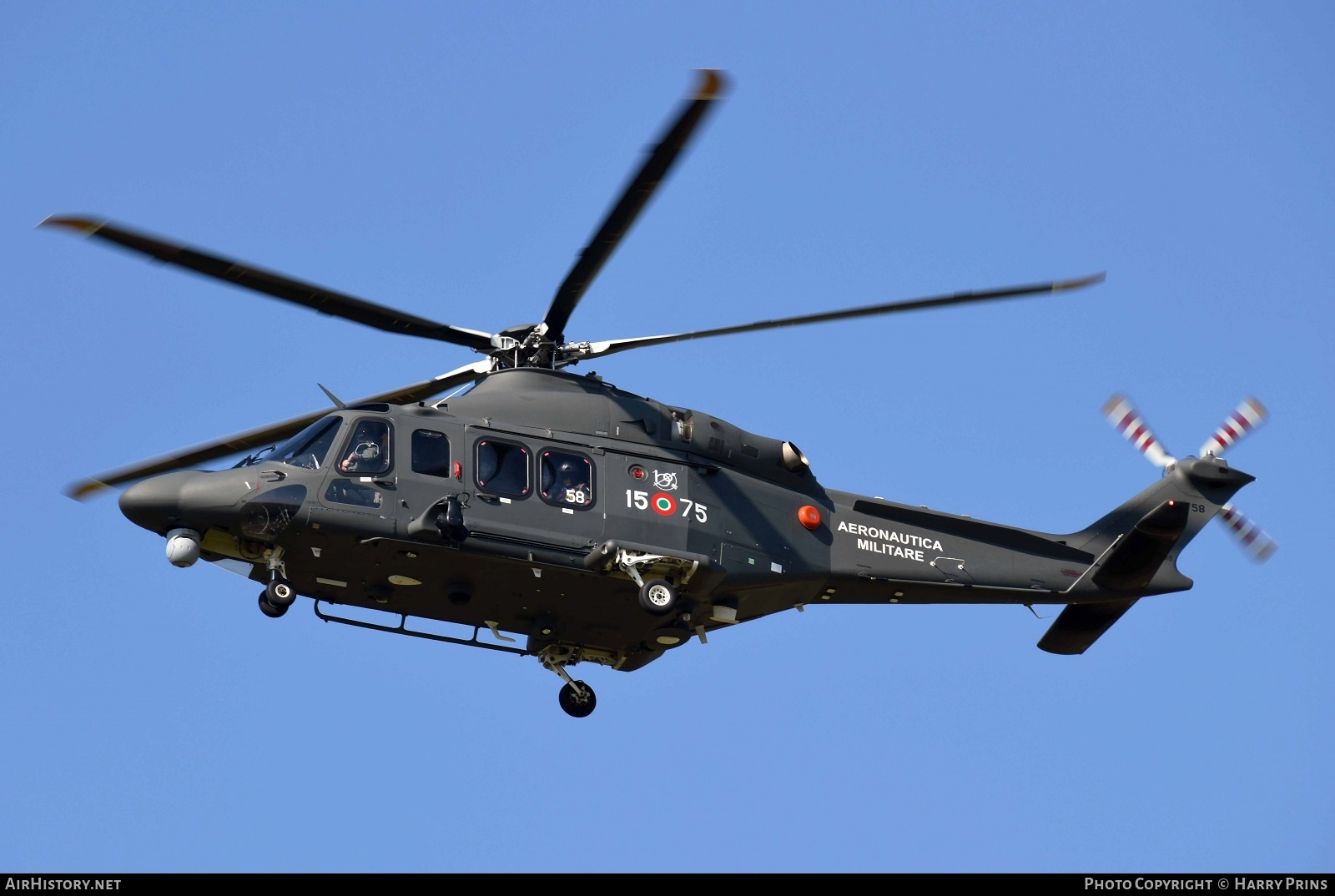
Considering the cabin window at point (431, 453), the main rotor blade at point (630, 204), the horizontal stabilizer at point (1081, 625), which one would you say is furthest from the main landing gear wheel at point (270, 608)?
the horizontal stabilizer at point (1081, 625)

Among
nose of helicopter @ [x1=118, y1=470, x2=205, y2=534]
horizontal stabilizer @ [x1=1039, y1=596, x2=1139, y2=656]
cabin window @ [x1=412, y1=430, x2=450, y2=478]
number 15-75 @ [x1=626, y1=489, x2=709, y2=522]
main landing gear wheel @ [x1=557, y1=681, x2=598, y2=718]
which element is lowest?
main landing gear wheel @ [x1=557, y1=681, x2=598, y2=718]

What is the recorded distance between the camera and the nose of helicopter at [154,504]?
20719 millimetres

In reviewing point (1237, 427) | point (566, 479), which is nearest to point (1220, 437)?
point (1237, 427)

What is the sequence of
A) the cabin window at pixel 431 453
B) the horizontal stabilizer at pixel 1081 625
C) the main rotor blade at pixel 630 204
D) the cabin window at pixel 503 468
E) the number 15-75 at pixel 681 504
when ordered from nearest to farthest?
1. the main rotor blade at pixel 630 204
2. the cabin window at pixel 431 453
3. the cabin window at pixel 503 468
4. the number 15-75 at pixel 681 504
5. the horizontal stabilizer at pixel 1081 625

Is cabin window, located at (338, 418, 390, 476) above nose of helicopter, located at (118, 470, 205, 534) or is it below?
above

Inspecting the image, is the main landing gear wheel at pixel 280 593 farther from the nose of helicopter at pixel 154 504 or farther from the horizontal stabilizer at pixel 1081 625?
the horizontal stabilizer at pixel 1081 625

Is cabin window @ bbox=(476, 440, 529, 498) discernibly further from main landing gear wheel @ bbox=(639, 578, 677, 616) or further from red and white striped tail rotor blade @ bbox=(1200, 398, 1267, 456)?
red and white striped tail rotor blade @ bbox=(1200, 398, 1267, 456)

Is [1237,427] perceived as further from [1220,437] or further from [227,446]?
[227,446]

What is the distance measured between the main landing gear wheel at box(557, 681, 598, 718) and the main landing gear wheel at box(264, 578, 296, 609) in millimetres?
4220

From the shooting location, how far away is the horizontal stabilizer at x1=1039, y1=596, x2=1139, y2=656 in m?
25.5

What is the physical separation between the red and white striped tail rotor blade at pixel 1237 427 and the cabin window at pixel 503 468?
1037cm

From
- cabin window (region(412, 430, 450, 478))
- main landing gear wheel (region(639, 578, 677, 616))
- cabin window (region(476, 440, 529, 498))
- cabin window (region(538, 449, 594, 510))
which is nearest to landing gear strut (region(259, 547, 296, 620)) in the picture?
cabin window (region(412, 430, 450, 478))
